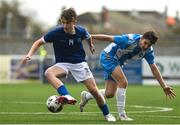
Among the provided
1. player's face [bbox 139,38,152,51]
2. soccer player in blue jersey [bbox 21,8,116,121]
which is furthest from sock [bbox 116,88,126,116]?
player's face [bbox 139,38,152,51]

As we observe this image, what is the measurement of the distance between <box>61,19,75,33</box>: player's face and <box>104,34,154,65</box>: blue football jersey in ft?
3.47

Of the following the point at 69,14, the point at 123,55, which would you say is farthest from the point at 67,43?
the point at 123,55

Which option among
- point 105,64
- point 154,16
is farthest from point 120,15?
point 105,64

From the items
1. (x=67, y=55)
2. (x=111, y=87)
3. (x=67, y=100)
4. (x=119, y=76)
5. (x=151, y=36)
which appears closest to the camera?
(x=67, y=100)

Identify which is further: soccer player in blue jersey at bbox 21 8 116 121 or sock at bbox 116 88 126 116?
sock at bbox 116 88 126 116

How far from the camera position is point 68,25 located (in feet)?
46.7

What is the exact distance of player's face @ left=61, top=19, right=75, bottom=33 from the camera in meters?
14.1

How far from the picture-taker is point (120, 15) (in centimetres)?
16038

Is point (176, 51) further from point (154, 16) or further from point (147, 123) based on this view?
point (154, 16)

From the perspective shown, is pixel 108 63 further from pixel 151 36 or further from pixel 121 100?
pixel 151 36

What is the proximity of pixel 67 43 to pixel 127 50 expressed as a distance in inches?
54.2

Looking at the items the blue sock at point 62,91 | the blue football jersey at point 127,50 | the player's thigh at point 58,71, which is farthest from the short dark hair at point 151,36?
the blue sock at point 62,91

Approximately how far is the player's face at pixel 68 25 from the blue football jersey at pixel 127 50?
106 cm

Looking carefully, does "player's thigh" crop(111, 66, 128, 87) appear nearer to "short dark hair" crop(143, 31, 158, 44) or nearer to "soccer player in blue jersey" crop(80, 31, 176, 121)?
"soccer player in blue jersey" crop(80, 31, 176, 121)
